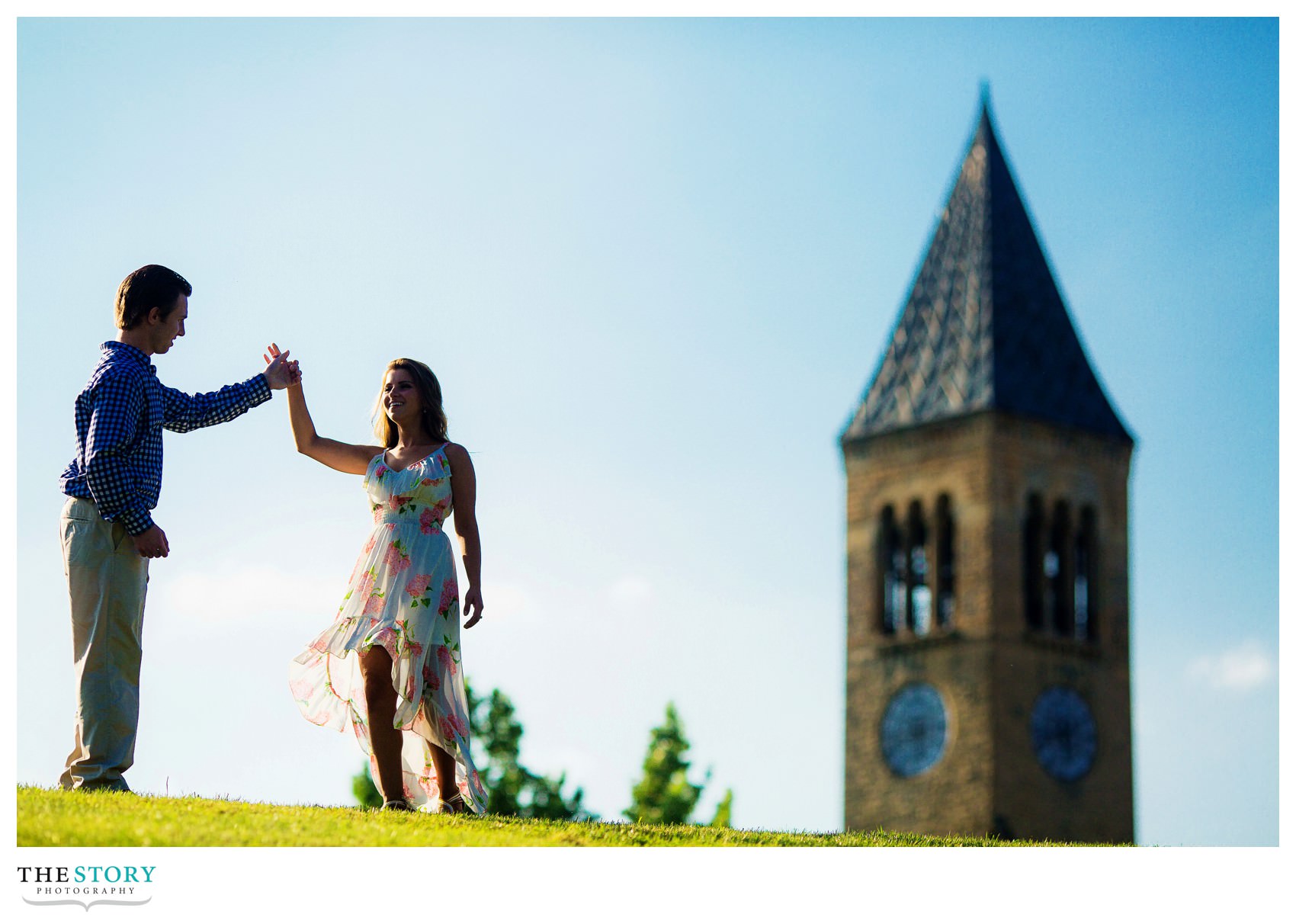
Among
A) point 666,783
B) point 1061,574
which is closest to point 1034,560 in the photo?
point 1061,574

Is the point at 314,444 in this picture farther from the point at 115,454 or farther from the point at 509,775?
the point at 509,775

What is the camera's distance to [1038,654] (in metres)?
57.7

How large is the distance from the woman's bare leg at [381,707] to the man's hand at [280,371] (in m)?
1.47

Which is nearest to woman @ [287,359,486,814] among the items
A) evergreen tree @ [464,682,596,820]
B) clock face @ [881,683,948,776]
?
evergreen tree @ [464,682,596,820]

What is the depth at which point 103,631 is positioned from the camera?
1088 centimetres

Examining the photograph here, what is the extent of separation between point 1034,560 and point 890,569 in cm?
367

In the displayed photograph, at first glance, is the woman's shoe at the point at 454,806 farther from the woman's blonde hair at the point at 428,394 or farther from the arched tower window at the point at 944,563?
the arched tower window at the point at 944,563

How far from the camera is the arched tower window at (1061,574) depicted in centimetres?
5903

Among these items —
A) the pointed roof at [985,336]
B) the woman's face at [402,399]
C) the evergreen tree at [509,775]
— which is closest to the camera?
the woman's face at [402,399]

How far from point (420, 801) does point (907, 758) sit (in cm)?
4623

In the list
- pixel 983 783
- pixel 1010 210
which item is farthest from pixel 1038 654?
pixel 1010 210

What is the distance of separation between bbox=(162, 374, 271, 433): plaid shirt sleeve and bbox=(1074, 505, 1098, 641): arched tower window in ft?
163

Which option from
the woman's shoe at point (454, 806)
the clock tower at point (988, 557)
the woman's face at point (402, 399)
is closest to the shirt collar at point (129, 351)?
the woman's face at point (402, 399)
